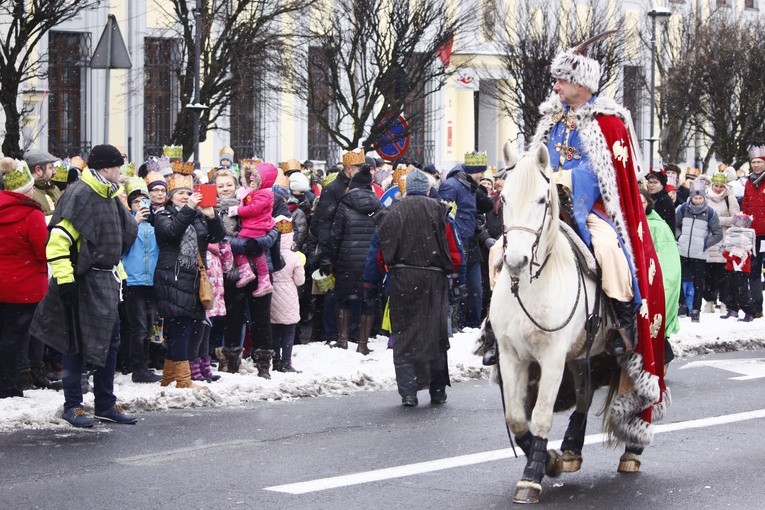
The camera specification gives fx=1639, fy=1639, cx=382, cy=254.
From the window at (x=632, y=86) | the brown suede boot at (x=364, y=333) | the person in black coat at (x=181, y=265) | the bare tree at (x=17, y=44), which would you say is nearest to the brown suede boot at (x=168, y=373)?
the person in black coat at (x=181, y=265)

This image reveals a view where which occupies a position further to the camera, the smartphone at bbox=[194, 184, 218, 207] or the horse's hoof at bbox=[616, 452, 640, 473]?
the smartphone at bbox=[194, 184, 218, 207]

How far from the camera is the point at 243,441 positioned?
10.7 m

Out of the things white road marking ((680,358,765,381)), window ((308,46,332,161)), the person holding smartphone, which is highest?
window ((308,46,332,161))

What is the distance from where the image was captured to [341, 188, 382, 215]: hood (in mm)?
16203

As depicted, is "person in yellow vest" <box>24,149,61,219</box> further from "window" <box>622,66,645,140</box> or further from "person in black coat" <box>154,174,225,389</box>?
"window" <box>622,66,645,140</box>

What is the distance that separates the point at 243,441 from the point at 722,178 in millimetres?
12398

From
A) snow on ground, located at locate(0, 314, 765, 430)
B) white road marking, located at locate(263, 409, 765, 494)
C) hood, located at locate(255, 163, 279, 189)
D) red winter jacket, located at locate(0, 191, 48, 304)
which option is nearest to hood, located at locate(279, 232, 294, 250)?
hood, located at locate(255, 163, 279, 189)

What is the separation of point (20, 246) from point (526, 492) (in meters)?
5.18

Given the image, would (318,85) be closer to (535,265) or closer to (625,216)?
(625,216)

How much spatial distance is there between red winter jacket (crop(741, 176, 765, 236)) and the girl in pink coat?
25.8 feet

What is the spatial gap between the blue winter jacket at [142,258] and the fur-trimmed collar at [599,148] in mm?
4954

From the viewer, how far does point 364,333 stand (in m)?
16.2

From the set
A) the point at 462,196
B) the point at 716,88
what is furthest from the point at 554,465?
the point at 716,88

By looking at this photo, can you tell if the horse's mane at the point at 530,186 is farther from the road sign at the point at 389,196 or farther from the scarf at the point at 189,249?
the road sign at the point at 389,196
